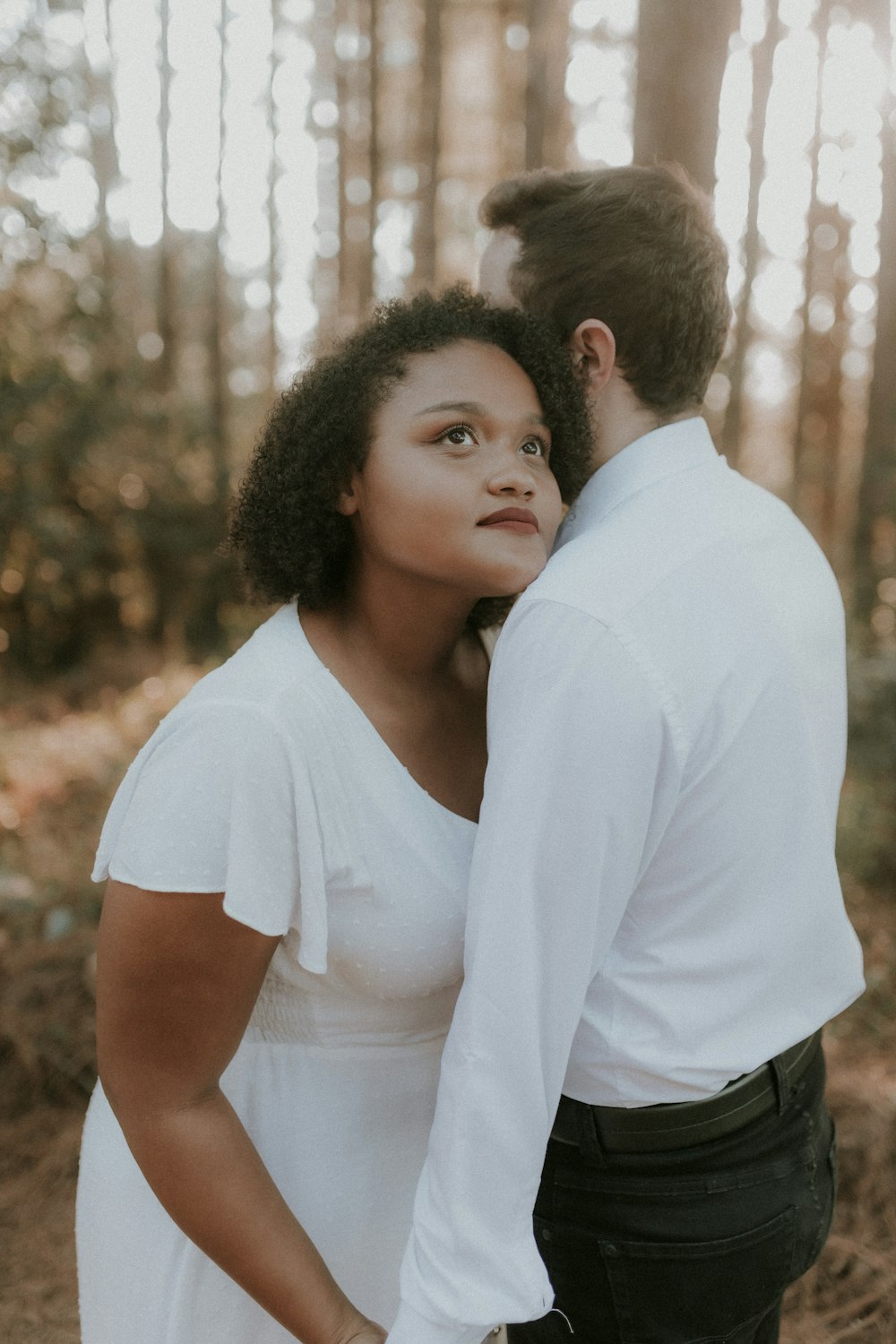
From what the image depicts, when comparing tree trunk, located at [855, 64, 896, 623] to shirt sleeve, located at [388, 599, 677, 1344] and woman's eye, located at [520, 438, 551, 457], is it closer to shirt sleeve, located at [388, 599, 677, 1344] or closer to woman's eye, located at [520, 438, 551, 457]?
woman's eye, located at [520, 438, 551, 457]

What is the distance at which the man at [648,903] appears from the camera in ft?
4.41

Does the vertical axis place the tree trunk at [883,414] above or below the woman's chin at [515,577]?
below

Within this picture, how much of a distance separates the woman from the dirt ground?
1.80 metres

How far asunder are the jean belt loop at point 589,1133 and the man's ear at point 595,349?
109 centimetres

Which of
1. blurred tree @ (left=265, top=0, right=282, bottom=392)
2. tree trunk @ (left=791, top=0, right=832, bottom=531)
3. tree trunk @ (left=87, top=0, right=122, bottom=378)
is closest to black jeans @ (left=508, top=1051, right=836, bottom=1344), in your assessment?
tree trunk @ (left=87, top=0, right=122, bottom=378)

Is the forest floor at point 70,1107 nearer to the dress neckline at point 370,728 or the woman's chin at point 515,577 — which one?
the dress neckline at point 370,728

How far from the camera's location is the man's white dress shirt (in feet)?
4.38

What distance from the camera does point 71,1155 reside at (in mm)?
3756

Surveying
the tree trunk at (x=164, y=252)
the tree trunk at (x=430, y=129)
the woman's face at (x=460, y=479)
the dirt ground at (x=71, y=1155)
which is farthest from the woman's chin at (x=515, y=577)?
the tree trunk at (x=164, y=252)

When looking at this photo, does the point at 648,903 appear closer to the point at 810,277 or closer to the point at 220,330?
the point at 220,330

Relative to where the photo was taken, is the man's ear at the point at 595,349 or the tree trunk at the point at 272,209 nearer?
the man's ear at the point at 595,349

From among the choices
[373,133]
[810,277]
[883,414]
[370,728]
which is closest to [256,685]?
[370,728]

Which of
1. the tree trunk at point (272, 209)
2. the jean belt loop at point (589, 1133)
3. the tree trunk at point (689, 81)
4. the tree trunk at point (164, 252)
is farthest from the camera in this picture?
the tree trunk at point (272, 209)

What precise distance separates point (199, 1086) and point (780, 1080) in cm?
80
